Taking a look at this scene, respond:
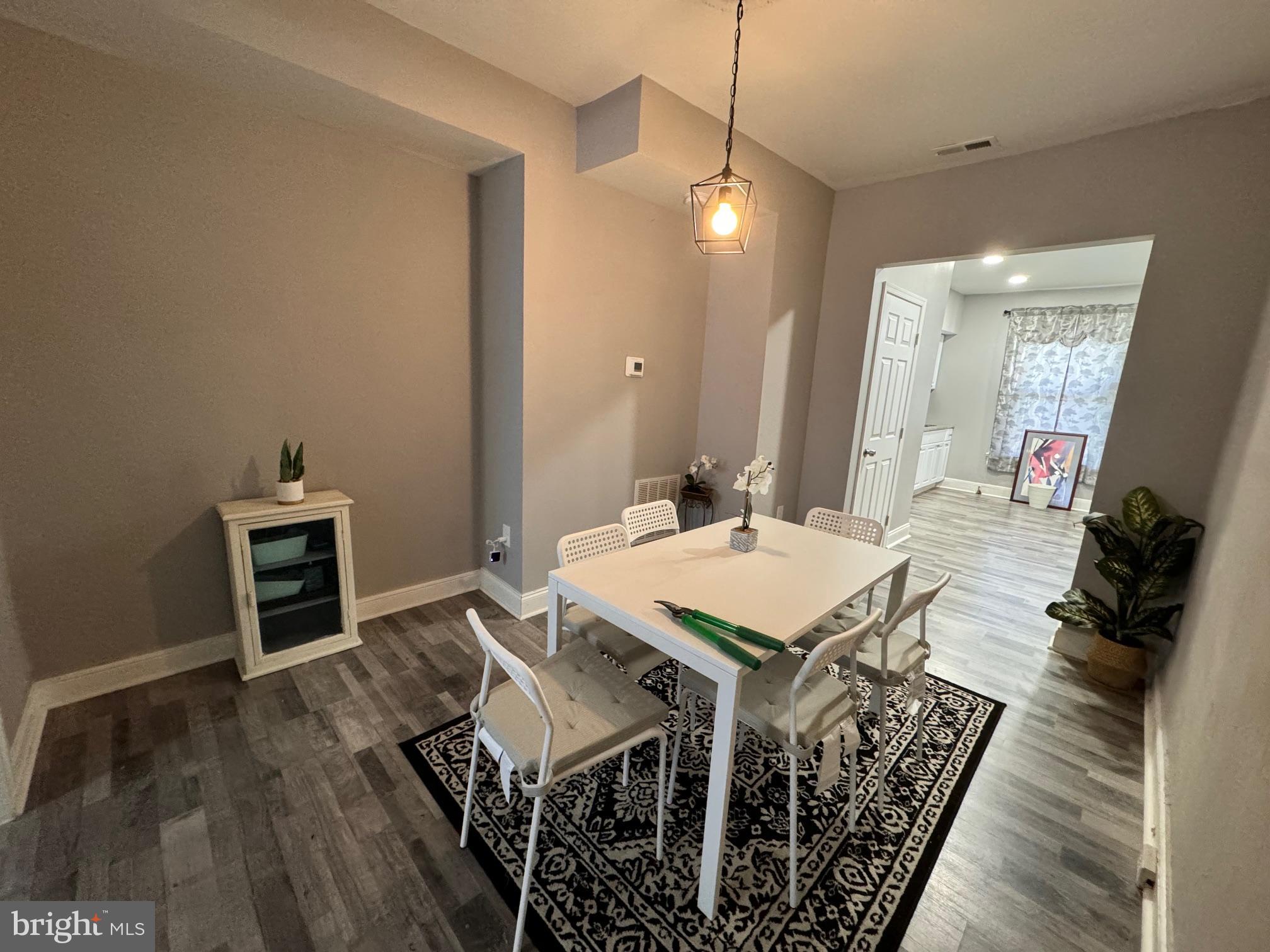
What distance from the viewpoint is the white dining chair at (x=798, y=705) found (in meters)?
1.37

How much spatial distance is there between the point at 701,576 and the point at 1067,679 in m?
2.25

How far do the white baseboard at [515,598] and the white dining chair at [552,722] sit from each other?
1.29m

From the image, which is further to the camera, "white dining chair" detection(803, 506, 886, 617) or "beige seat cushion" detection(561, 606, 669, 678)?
"white dining chair" detection(803, 506, 886, 617)

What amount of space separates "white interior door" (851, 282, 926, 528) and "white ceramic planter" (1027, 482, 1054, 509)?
3411mm

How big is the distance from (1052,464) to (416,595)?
7.56 m

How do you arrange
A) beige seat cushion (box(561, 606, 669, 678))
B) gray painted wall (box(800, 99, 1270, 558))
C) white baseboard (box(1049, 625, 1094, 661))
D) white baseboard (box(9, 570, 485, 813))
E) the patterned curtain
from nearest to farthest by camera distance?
white baseboard (box(9, 570, 485, 813))
beige seat cushion (box(561, 606, 669, 678))
gray painted wall (box(800, 99, 1270, 558))
white baseboard (box(1049, 625, 1094, 661))
the patterned curtain

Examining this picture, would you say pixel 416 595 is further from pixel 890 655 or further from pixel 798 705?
pixel 890 655

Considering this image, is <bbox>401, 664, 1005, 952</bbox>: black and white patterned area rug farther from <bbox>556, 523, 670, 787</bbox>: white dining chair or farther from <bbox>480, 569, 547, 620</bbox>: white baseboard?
<bbox>480, 569, 547, 620</bbox>: white baseboard

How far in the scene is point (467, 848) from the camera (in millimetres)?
1524

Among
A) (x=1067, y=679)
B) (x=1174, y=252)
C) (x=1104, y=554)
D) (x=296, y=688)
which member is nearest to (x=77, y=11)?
(x=296, y=688)

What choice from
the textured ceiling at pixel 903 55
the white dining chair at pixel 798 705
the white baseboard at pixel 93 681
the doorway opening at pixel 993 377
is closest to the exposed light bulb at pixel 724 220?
the textured ceiling at pixel 903 55

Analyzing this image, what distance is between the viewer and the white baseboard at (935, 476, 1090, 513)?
22.6 feet

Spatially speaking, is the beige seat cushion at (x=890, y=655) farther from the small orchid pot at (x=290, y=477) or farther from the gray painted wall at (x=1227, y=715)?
the small orchid pot at (x=290, y=477)

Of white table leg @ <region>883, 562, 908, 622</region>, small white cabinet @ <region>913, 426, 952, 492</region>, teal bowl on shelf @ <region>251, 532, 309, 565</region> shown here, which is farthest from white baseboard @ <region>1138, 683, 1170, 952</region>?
small white cabinet @ <region>913, 426, 952, 492</region>
